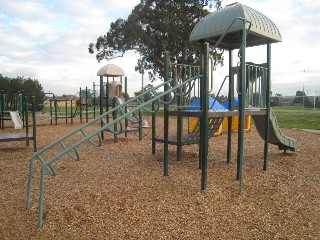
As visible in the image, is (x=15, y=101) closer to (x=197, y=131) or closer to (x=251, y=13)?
(x=197, y=131)

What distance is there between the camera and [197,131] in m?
5.67

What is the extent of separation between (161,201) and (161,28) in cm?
2172

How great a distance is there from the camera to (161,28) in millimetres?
23625

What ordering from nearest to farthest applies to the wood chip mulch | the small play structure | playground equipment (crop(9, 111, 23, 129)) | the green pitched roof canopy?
1. the wood chip mulch
2. the small play structure
3. the green pitched roof canopy
4. playground equipment (crop(9, 111, 23, 129))

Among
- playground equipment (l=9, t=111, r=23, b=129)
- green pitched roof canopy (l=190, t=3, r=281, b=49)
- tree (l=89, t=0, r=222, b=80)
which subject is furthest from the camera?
tree (l=89, t=0, r=222, b=80)

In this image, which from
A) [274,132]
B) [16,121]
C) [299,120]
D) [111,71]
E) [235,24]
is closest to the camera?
[235,24]

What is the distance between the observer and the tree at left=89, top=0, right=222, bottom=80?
23.4 m

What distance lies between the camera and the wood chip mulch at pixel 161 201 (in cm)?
288

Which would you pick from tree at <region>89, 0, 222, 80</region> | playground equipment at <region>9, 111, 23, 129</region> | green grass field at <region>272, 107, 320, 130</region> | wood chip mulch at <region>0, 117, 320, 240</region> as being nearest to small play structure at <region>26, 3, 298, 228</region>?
wood chip mulch at <region>0, 117, 320, 240</region>

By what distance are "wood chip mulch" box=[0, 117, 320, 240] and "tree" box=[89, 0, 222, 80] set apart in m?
18.9

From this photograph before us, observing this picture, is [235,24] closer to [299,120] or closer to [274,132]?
[274,132]

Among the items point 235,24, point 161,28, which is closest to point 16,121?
point 235,24

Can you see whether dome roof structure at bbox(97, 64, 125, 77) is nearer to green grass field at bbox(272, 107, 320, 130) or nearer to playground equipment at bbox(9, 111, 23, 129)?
playground equipment at bbox(9, 111, 23, 129)

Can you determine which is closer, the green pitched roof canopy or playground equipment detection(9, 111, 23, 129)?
the green pitched roof canopy
